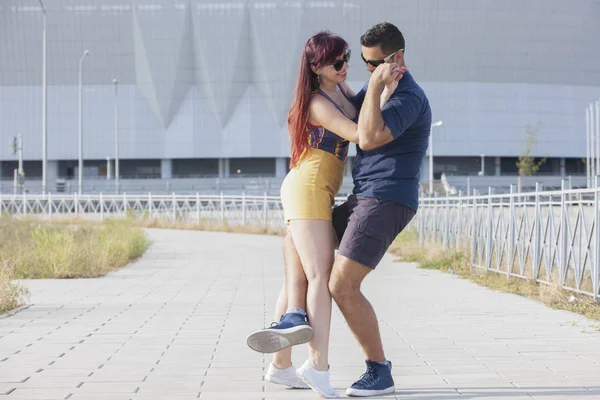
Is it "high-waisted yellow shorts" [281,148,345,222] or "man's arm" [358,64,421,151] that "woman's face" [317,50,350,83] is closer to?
"man's arm" [358,64,421,151]

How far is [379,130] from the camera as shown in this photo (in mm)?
5164

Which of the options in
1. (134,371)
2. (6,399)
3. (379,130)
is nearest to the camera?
(379,130)

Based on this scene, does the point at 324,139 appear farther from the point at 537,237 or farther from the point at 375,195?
the point at 537,237

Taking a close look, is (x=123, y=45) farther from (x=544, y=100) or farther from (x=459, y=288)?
(x=459, y=288)

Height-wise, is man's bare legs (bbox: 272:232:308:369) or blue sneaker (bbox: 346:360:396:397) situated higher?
man's bare legs (bbox: 272:232:308:369)

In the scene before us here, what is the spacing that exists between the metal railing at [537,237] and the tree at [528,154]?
2021 inches

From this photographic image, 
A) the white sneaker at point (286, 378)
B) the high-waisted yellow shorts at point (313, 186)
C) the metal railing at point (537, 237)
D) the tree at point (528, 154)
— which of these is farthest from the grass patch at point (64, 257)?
the tree at point (528, 154)

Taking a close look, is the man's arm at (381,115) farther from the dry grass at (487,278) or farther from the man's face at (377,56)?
the dry grass at (487,278)

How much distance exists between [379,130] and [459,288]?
793cm

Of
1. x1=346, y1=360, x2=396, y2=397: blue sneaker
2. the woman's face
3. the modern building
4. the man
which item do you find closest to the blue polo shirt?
the man

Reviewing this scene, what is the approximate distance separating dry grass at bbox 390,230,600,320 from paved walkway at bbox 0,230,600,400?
0.21m

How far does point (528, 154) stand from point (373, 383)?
6473cm

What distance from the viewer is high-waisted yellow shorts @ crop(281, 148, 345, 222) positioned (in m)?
5.48

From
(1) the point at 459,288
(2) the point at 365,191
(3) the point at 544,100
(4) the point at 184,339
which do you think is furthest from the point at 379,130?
(3) the point at 544,100
